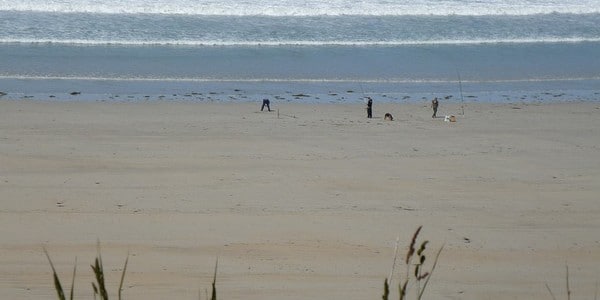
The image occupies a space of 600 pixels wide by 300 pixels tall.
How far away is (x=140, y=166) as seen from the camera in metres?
10.4

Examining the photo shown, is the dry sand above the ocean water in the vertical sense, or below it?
below

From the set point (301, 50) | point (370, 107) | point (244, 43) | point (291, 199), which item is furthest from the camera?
point (244, 43)

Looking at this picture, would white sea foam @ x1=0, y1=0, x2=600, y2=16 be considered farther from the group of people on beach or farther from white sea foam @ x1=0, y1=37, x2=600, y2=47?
the group of people on beach

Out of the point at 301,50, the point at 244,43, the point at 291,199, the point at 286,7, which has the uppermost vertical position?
the point at 286,7

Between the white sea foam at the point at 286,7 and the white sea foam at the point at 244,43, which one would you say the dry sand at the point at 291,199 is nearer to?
the white sea foam at the point at 244,43

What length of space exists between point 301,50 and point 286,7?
5.11 m

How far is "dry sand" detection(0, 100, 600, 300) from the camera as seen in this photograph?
23.3 feet

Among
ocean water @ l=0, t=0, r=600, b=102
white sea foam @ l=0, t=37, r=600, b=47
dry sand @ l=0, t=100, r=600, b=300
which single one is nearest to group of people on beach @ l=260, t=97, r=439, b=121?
dry sand @ l=0, t=100, r=600, b=300

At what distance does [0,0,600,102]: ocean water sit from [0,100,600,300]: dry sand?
6.66ft

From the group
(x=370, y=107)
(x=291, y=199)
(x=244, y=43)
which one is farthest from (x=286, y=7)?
(x=291, y=199)

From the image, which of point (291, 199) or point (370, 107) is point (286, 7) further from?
point (291, 199)

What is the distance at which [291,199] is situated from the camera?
918 centimetres

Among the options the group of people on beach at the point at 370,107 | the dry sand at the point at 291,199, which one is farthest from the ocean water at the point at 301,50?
the dry sand at the point at 291,199

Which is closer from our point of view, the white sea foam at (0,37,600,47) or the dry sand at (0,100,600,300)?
the dry sand at (0,100,600,300)
